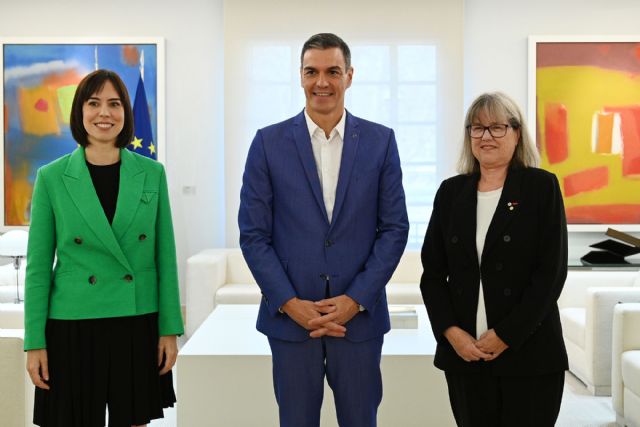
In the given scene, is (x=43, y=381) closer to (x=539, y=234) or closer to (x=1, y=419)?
(x=1, y=419)

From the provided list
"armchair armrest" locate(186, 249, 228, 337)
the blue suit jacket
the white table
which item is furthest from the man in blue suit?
"armchair armrest" locate(186, 249, 228, 337)

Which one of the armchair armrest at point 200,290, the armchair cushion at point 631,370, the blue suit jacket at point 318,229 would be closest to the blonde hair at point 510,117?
the blue suit jacket at point 318,229

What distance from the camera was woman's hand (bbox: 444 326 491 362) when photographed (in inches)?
81.3

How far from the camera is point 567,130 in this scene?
6207mm

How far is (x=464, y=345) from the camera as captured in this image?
2.08 meters

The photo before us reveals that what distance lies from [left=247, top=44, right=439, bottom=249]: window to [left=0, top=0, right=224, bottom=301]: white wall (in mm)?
410

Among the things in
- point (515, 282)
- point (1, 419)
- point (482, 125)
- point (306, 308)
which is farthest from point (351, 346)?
point (1, 419)

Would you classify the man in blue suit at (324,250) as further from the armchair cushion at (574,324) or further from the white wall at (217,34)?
the white wall at (217,34)

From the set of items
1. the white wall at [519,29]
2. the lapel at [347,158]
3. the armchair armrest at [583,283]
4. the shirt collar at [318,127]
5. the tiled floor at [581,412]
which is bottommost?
the tiled floor at [581,412]

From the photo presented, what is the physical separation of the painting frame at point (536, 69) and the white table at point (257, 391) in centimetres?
340

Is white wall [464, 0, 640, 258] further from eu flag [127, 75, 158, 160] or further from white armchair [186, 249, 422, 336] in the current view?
eu flag [127, 75, 158, 160]

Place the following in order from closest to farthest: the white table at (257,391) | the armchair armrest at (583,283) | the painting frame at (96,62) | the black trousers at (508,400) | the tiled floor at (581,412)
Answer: the black trousers at (508,400), the white table at (257,391), the tiled floor at (581,412), the armchair armrest at (583,283), the painting frame at (96,62)

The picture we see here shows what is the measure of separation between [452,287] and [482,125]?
48 centimetres

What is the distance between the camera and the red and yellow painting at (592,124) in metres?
→ 6.18
